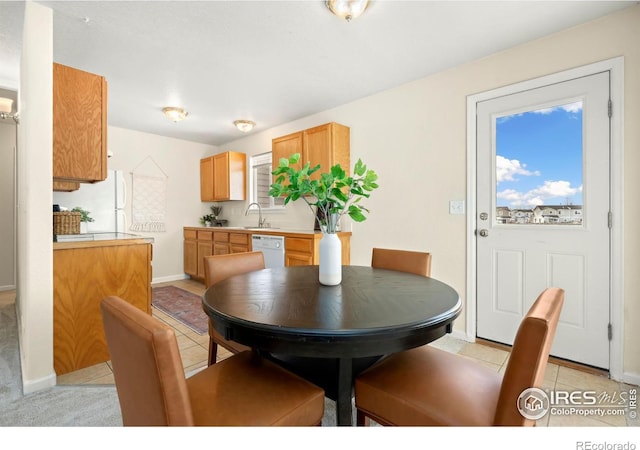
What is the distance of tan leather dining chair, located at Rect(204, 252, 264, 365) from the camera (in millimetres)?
1858

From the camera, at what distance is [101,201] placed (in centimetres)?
367

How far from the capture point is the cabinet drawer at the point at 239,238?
4.18m

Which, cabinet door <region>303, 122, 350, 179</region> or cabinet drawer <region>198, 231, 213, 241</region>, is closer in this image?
cabinet door <region>303, 122, 350, 179</region>

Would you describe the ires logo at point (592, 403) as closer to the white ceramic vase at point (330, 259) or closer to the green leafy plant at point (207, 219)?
the white ceramic vase at point (330, 259)

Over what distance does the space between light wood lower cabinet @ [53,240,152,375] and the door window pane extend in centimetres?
303

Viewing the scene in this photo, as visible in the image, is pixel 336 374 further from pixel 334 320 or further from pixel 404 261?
pixel 404 261

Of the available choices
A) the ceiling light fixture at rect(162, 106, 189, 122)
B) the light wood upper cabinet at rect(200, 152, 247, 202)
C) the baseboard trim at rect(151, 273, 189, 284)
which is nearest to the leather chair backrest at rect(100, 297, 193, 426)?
the ceiling light fixture at rect(162, 106, 189, 122)

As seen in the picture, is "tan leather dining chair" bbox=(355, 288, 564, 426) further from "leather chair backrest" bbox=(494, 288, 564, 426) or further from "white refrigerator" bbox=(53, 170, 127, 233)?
"white refrigerator" bbox=(53, 170, 127, 233)

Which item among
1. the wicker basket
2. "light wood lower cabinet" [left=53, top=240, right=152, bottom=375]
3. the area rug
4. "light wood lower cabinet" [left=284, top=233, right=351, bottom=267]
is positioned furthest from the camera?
"light wood lower cabinet" [left=284, top=233, right=351, bottom=267]

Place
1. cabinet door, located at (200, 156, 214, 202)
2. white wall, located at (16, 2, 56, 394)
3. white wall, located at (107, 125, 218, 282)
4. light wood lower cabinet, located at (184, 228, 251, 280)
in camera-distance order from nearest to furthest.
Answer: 1. white wall, located at (16, 2, 56, 394)
2. light wood lower cabinet, located at (184, 228, 251, 280)
3. white wall, located at (107, 125, 218, 282)
4. cabinet door, located at (200, 156, 214, 202)

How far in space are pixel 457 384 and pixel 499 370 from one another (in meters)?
1.36

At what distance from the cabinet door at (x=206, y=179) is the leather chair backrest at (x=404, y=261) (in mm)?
3861
